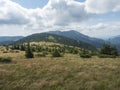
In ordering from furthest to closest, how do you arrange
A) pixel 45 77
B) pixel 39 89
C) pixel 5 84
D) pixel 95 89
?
pixel 45 77 < pixel 5 84 < pixel 39 89 < pixel 95 89

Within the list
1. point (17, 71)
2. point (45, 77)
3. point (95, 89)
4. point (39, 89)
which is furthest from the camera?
point (17, 71)

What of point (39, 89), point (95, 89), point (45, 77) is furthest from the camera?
point (45, 77)

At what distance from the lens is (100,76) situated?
26.3m

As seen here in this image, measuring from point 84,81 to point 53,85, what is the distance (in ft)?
12.8

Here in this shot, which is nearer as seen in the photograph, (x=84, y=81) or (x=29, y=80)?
(x=84, y=81)

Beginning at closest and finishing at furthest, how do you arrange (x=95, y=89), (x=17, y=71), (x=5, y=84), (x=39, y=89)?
1. (x=95, y=89)
2. (x=39, y=89)
3. (x=5, y=84)
4. (x=17, y=71)

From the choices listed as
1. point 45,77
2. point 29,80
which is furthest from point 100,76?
point 29,80

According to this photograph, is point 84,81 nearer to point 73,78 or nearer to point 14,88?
point 73,78

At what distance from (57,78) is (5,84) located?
6.83 m

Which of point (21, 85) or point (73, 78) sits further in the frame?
point (73, 78)

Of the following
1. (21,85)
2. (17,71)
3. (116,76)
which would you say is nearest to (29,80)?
(21,85)

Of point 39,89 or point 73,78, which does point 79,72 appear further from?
point 39,89

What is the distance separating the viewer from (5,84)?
84.4 ft

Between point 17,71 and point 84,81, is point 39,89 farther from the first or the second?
point 17,71
